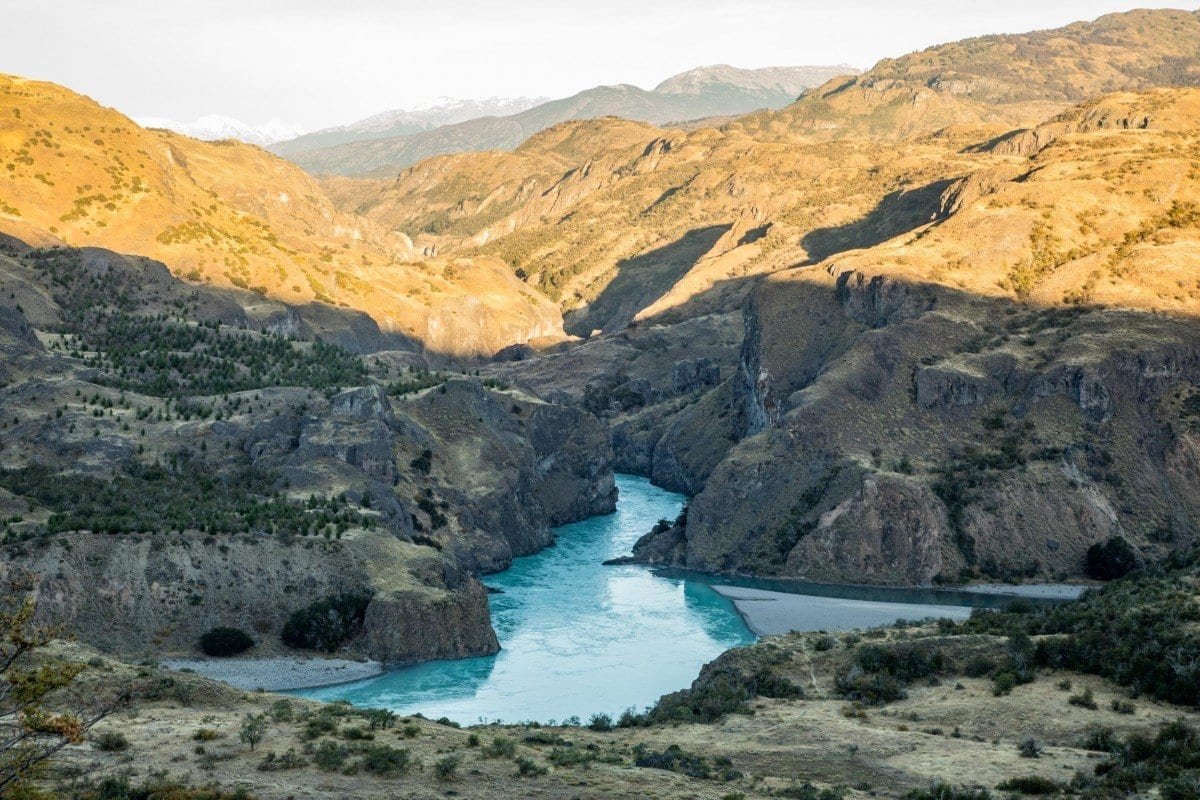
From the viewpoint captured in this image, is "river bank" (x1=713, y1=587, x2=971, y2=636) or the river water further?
"river bank" (x1=713, y1=587, x2=971, y2=636)

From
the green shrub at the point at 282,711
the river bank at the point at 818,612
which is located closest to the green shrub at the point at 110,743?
the green shrub at the point at 282,711

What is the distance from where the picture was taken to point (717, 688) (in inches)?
2970

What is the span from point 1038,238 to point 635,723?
404 ft

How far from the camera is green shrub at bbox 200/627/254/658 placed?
94.8 metres

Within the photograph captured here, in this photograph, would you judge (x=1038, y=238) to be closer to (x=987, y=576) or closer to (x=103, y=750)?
(x=987, y=576)

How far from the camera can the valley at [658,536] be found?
55.2 metres

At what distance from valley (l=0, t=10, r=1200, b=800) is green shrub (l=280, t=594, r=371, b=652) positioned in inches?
9.7

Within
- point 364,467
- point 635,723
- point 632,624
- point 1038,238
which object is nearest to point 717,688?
point 635,723

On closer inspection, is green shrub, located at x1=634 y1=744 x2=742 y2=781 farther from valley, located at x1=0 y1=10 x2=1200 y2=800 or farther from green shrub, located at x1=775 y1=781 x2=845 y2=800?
Answer: green shrub, located at x1=775 y1=781 x2=845 y2=800

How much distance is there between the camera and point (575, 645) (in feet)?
370

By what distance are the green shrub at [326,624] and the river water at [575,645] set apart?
203 inches

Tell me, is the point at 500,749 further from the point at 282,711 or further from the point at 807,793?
the point at 807,793

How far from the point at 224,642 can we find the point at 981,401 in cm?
9344

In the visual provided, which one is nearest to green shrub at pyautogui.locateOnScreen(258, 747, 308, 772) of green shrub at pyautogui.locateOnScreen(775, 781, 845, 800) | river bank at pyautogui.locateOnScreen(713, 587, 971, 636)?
green shrub at pyautogui.locateOnScreen(775, 781, 845, 800)
